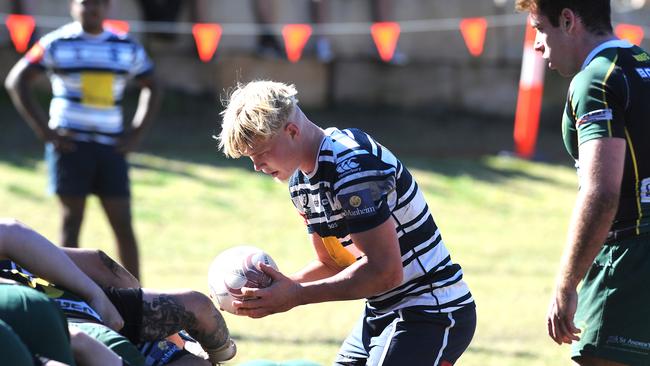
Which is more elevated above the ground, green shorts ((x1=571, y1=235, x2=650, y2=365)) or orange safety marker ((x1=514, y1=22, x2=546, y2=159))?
green shorts ((x1=571, y1=235, x2=650, y2=365))

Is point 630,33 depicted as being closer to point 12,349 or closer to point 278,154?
point 278,154

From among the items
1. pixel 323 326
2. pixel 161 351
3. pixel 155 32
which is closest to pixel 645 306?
pixel 161 351

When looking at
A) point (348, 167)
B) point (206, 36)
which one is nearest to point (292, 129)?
point (348, 167)

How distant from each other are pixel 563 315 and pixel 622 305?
0.35 m

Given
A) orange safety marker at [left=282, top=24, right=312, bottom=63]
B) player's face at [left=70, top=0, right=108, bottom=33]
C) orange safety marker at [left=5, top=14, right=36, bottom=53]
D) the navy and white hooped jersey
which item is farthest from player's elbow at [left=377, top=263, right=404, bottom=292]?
orange safety marker at [left=282, top=24, right=312, bottom=63]

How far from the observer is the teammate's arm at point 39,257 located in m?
3.88

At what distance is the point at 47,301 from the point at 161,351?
3.20 ft

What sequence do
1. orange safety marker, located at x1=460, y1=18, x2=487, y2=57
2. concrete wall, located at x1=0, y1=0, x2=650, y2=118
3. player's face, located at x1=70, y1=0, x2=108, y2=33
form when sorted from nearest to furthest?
player's face, located at x1=70, y1=0, x2=108, y2=33 → orange safety marker, located at x1=460, y1=18, x2=487, y2=57 → concrete wall, located at x1=0, y1=0, x2=650, y2=118

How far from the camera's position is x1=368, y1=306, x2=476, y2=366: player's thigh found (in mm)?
3754

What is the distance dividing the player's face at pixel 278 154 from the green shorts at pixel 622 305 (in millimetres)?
1219

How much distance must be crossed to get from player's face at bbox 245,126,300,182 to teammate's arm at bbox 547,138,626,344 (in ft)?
3.24

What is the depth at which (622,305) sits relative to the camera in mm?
3830

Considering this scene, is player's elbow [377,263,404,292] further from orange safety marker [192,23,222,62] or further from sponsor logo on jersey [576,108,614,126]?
orange safety marker [192,23,222,62]

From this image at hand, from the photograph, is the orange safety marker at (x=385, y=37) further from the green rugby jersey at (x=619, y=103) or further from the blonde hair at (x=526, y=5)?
the green rugby jersey at (x=619, y=103)
